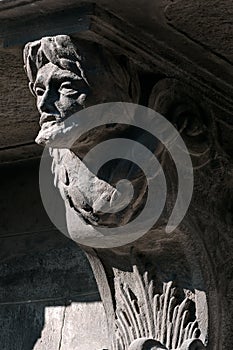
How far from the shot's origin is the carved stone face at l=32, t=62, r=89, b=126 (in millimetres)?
2859

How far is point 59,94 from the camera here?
2885 millimetres

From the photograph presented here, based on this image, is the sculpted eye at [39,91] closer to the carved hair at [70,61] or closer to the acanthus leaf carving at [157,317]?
the carved hair at [70,61]

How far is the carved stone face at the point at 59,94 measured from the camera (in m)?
2.86

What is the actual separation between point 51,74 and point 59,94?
0.04 m

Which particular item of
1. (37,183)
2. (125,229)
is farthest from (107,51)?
(37,183)

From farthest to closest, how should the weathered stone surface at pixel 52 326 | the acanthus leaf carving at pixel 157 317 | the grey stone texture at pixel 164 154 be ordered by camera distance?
1. the weathered stone surface at pixel 52 326
2. the acanthus leaf carving at pixel 157 317
3. the grey stone texture at pixel 164 154

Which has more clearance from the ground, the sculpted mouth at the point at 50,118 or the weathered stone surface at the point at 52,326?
the sculpted mouth at the point at 50,118

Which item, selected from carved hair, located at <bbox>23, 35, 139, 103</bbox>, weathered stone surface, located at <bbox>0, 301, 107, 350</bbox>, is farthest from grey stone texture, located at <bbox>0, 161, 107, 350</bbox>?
carved hair, located at <bbox>23, 35, 139, 103</bbox>

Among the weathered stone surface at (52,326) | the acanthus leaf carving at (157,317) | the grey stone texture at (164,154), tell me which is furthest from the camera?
the weathered stone surface at (52,326)

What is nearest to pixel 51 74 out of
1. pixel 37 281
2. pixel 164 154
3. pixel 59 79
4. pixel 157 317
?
pixel 59 79

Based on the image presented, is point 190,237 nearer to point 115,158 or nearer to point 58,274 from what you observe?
point 115,158

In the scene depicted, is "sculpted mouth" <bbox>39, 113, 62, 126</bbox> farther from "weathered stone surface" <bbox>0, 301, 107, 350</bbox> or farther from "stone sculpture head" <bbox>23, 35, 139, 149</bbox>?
"weathered stone surface" <bbox>0, 301, 107, 350</bbox>

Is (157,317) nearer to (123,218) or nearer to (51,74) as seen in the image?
(123,218)

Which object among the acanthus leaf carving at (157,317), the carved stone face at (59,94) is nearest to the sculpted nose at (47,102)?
the carved stone face at (59,94)
